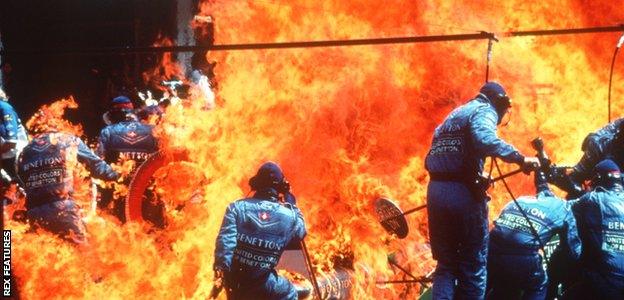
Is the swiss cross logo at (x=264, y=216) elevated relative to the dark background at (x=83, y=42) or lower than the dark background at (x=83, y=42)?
lower

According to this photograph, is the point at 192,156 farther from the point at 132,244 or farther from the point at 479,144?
the point at 479,144

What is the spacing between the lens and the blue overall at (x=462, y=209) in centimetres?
562

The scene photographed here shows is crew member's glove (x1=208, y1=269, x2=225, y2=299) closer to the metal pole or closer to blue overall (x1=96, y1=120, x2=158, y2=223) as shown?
the metal pole

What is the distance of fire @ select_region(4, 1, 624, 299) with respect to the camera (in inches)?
360

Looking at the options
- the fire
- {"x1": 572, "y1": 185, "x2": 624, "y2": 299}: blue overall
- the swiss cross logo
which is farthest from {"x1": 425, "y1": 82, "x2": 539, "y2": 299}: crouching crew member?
the fire

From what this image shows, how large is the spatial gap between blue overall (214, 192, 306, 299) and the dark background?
7.23 metres

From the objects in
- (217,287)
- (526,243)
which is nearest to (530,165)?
(526,243)

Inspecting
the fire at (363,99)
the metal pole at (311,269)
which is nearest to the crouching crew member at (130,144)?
the fire at (363,99)

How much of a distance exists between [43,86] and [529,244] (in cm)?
1022

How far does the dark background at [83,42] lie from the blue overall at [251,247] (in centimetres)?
723

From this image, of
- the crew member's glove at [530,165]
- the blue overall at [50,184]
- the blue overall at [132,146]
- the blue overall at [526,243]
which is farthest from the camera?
the blue overall at [132,146]

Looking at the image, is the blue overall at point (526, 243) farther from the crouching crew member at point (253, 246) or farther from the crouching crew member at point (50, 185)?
the crouching crew member at point (50, 185)

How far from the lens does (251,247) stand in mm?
5934

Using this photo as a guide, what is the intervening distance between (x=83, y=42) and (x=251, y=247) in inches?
333
